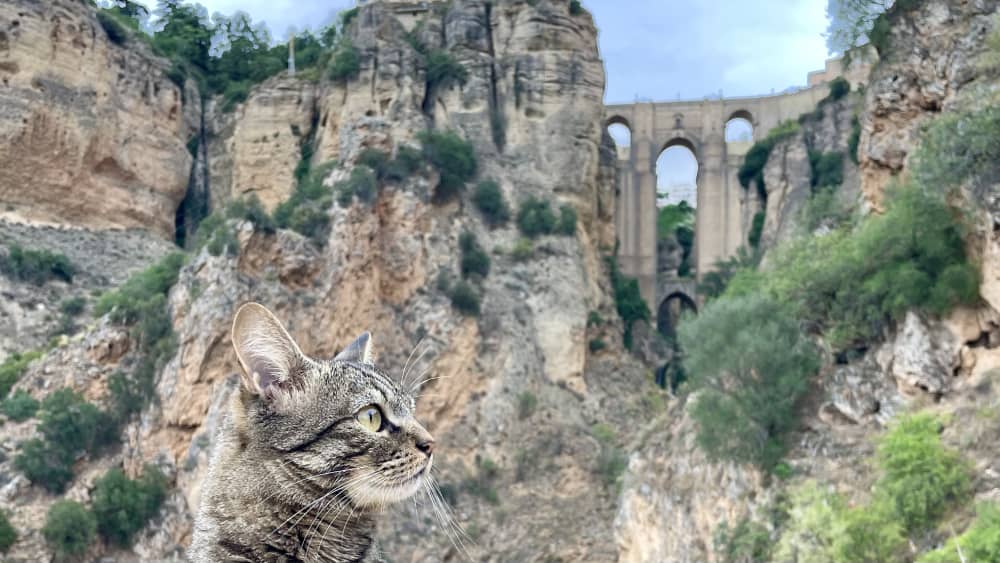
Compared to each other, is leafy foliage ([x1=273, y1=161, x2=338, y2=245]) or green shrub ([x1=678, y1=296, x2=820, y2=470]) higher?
leafy foliage ([x1=273, y1=161, x2=338, y2=245])

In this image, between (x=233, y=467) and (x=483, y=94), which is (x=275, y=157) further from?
(x=233, y=467)

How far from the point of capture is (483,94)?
118 ft

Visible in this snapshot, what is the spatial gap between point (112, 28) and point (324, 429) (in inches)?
1522

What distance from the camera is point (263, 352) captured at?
112 inches

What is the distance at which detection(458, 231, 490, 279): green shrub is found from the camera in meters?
32.4

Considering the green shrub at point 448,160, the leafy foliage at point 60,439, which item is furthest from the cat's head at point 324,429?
the green shrub at point 448,160

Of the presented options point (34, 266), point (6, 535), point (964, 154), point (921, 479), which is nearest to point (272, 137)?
point (34, 266)

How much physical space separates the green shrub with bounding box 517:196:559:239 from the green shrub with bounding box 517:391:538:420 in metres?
5.88

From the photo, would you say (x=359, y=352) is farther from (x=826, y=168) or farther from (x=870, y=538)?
(x=826, y=168)

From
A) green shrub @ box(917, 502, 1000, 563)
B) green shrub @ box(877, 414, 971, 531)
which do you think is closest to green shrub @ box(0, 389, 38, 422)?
green shrub @ box(877, 414, 971, 531)

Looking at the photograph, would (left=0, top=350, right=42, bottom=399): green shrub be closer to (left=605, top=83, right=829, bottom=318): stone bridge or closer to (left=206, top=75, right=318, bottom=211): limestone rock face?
(left=206, top=75, right=318, bottom=211): limestone rock face

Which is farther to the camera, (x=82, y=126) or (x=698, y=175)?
(x=698, y=175)

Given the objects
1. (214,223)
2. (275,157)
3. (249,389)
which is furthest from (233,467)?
(275,157)

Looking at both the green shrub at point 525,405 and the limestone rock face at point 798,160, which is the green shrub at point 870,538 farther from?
the limestone rock face at point 798,160
